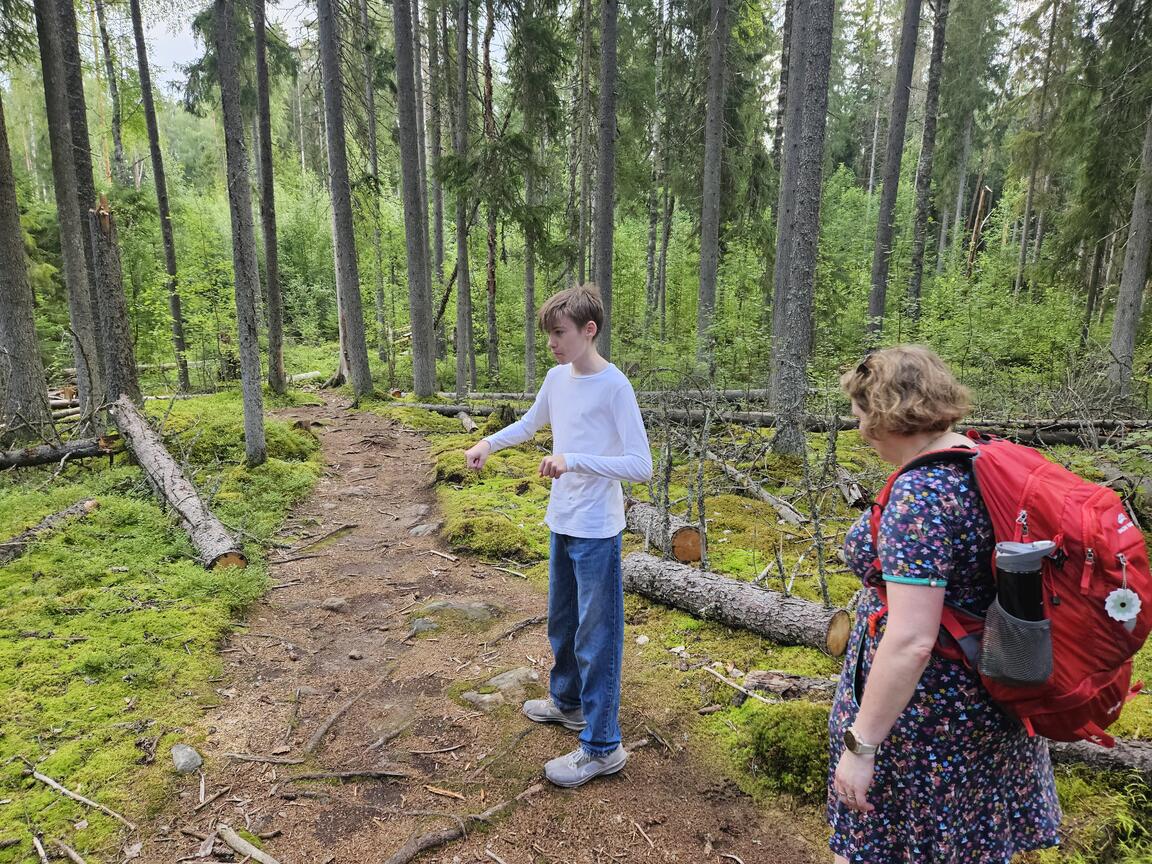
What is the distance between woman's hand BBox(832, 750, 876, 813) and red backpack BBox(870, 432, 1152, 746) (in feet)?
1.16

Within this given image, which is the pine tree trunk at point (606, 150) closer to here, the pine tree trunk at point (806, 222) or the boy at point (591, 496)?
the pine tree trunk at point (806, 222)

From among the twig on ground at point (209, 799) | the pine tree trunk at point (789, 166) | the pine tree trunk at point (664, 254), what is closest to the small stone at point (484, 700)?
the twig on ground at point (209, 799)

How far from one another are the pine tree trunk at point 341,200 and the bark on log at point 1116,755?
12683 millimetres

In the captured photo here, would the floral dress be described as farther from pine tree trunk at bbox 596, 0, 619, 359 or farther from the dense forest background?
pine tree trunk at bbox 596, 0, 619, 359

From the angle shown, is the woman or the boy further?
the boy

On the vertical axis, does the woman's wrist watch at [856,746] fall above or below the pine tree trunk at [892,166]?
below

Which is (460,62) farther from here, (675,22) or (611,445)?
(611,445)

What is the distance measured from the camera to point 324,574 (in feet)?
17.5

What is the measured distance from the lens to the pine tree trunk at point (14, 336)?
25.2ft

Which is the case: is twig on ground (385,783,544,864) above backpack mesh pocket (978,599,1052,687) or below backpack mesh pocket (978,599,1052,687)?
below

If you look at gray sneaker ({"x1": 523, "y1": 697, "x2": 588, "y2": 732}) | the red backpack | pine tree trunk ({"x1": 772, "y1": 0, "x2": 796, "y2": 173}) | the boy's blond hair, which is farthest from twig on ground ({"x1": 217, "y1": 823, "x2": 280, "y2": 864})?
pine tree trunk ({"x1": 772, "y1": 0, "x2": 796, "y2": 173})

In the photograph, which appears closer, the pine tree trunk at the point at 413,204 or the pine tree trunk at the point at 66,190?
the pine tree trunk at the point at 66,190

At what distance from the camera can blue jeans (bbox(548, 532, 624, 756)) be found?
2.73 metres

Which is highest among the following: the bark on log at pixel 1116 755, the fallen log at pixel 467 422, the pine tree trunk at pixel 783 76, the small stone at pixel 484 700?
the pine tree trunk at pixel 783 76
